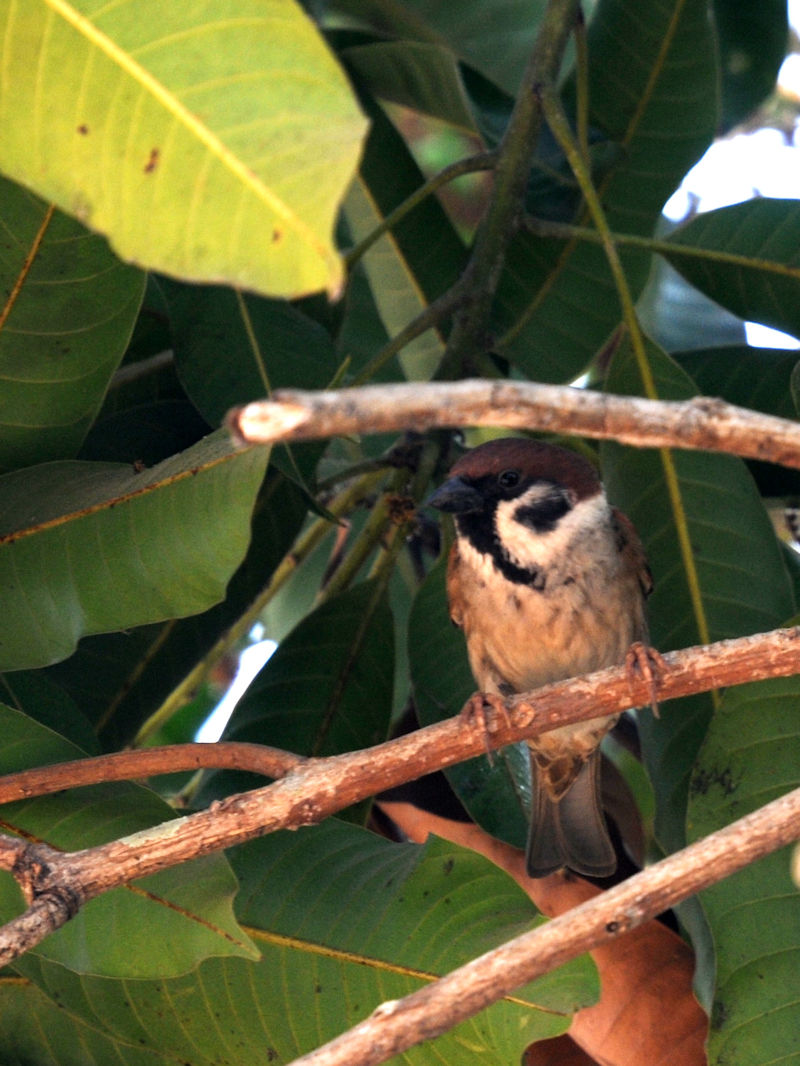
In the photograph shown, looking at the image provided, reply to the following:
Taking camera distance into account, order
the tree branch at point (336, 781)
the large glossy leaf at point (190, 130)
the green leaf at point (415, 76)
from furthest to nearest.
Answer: the green leaf at point (415, 76), the tree branch at point (336, 781), the large glossy leaf at point (190, 130)

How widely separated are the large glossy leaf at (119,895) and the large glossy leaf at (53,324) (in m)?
0.50

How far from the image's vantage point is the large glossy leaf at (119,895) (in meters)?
1.88

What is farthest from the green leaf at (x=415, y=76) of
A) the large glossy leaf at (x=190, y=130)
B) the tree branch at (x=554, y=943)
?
the tree branch at (x=554, y=943)

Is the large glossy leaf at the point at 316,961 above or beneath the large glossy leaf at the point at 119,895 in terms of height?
beneath

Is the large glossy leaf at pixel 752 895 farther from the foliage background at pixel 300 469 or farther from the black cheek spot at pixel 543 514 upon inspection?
the black cheek spot at pixel 543 514

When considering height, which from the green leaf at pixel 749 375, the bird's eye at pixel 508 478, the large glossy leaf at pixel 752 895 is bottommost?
the large glossy leaf at pixel 752 895

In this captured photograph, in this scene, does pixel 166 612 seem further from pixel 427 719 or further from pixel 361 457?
pixel 361 457

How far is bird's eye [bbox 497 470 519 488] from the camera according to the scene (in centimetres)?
301

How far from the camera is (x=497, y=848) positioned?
2928 mm

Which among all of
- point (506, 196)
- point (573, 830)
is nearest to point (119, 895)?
point (573, 830)

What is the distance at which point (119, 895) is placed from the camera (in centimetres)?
196

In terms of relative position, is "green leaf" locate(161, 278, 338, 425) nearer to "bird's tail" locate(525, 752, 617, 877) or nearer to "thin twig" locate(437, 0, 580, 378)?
"thin twig" locate(437, 0, 580, 378)

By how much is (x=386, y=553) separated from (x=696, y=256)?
964 millimetres

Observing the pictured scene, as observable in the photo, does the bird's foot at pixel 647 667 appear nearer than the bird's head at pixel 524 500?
Yes
